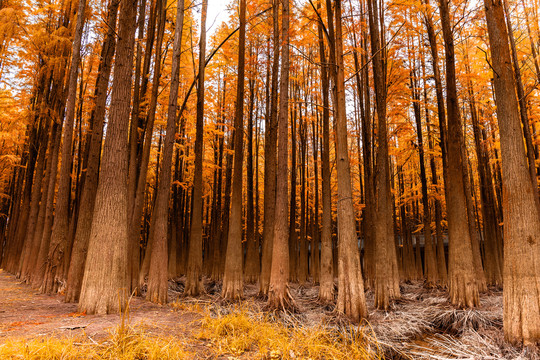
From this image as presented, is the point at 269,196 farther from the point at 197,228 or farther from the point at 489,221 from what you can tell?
the point at 489,221

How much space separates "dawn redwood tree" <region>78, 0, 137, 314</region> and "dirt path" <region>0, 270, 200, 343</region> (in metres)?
0.40

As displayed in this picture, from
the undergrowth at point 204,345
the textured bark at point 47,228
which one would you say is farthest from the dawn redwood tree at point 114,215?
the textured bark at point 47,228

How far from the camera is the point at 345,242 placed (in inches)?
279

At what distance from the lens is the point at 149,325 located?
5031 mm

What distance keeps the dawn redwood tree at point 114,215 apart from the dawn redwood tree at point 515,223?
6.43m

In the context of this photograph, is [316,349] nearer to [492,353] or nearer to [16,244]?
[492,353]

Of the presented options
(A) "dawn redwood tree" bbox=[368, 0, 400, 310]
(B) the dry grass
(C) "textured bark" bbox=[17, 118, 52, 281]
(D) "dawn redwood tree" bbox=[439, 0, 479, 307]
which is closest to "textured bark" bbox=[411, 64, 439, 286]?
(A) "dawn redwood tree" bbox=[368, 0, 400, 310]

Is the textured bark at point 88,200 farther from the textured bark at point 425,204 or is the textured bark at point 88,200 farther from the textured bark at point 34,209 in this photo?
the textured bark at point 425,204

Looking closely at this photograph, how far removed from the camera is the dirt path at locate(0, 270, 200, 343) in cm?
441

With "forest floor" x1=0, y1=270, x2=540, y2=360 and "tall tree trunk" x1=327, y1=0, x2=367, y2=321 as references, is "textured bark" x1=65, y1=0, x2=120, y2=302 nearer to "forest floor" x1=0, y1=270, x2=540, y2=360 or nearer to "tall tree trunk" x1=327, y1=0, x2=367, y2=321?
"forest floor" x1=0, y1=270, x2=540, y2=360

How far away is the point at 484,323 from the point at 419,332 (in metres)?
1.41

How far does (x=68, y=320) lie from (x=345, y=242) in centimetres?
544

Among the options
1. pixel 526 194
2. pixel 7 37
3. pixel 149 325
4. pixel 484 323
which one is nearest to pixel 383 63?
pixel 526 194

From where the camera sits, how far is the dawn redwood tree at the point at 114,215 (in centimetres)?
575
